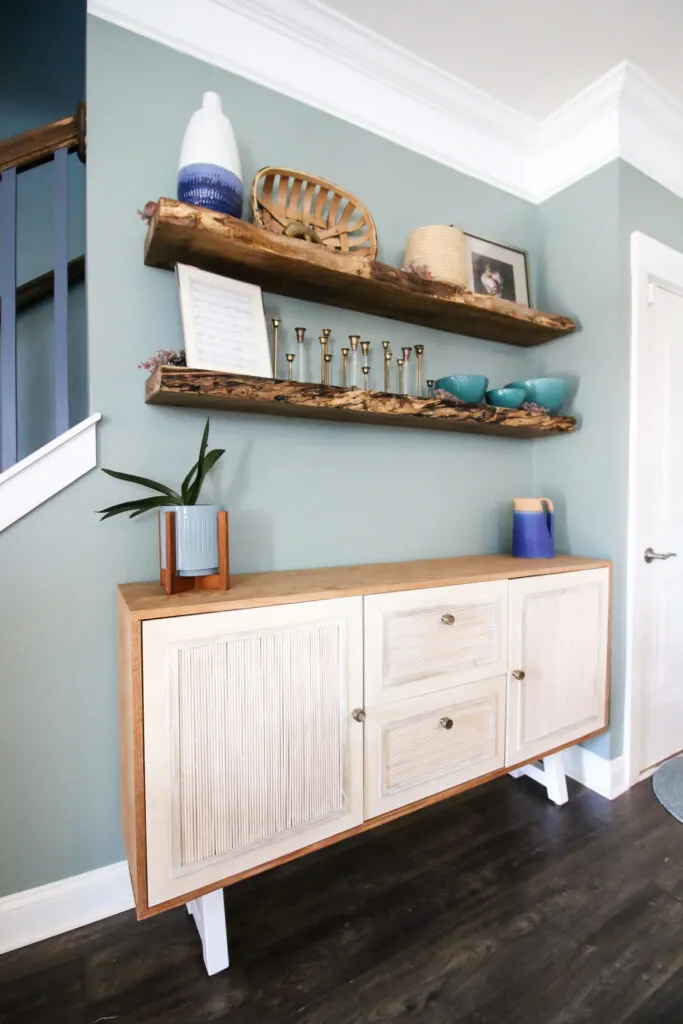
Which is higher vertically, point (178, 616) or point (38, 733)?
point (178, 616)

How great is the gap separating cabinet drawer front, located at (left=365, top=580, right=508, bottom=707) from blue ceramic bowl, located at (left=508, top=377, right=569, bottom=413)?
0.79 metres

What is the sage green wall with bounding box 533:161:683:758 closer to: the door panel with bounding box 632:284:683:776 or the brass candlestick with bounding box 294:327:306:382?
the door panel with bounding box 632:284:683:776

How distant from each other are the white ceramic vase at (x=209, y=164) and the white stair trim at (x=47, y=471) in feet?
2.03

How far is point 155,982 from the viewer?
1.10m

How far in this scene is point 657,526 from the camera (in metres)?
1.92

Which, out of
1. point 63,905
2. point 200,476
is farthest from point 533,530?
point 63,905

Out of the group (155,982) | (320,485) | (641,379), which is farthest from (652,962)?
(641,379)

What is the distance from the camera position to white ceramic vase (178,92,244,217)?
1232mm

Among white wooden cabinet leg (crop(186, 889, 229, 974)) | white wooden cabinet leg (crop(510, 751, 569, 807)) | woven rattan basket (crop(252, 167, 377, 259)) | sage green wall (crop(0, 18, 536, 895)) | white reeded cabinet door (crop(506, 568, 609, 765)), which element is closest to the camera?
white wooden cabinet leg (crop(186, 889, 229, 974))

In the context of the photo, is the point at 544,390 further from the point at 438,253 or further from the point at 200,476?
the point at 200,476

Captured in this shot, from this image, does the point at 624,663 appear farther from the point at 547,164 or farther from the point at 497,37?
the point at 497,37

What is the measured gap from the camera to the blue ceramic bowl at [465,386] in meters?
1.65

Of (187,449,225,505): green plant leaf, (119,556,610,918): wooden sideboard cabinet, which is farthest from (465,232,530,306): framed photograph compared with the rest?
(187,449,225,505): green plant leaf

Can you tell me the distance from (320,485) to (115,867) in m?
1.20
